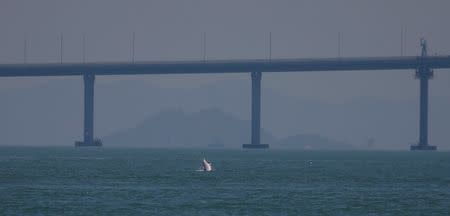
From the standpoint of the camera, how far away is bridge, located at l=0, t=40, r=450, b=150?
18275 centimetres

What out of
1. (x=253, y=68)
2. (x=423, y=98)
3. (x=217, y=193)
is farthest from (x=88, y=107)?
(x=217, y=193)

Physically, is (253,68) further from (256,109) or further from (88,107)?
(88,107)

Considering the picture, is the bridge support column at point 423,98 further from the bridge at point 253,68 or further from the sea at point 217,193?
the sea at point 217,193

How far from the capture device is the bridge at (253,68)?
182750mm

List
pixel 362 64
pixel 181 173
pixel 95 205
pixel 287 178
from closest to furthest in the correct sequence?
1. pixel 95 205
2. pixel 287 178
3. pixel 181 173
4. pixel 362 64

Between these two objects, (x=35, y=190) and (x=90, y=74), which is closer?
(x=35, y=190)

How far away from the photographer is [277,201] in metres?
62.6

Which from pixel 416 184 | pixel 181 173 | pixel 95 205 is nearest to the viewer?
pixel 95 205

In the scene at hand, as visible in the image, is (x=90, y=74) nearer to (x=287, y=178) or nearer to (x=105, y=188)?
(x=287, y=178)

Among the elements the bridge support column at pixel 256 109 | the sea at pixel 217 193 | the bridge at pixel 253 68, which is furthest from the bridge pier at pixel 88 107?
the sea at pixel 217 193

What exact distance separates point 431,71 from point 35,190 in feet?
402

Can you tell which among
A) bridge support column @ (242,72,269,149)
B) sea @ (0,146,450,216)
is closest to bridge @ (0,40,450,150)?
bridge support column @ (242,72,269,149)

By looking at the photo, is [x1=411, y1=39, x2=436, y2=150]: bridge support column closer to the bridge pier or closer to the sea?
the bridge pier

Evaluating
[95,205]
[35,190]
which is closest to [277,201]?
[95,205]
